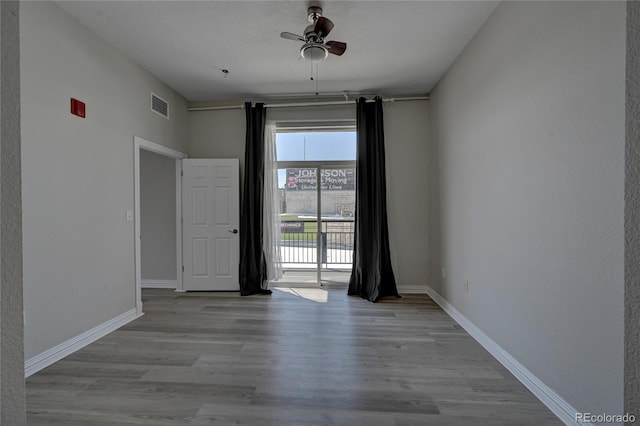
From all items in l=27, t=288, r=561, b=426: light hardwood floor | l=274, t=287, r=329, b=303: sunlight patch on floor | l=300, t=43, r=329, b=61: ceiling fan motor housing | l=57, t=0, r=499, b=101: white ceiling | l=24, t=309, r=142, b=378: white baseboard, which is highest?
l=57, t=0, r=499, b=101: white ceiling

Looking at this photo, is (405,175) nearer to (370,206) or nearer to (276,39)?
(370,206)

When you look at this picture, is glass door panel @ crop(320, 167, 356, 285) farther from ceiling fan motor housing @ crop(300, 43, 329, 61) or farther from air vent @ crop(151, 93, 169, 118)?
air vent @ crop(151, 93, 169, 118)

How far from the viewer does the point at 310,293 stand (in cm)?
407

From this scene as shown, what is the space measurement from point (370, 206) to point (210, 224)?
94.2 inches

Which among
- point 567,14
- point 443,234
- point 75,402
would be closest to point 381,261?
point 443,234

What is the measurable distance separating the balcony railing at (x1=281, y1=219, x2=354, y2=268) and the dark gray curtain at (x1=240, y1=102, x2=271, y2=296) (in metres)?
0.40

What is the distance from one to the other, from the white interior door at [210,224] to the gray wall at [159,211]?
34cm

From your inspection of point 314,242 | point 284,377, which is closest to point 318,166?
point 314,242

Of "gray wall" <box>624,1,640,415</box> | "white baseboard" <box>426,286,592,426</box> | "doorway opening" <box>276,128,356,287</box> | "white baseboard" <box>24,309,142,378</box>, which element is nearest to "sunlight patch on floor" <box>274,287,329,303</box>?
"doorway opening" <box>276,128,356,287</box>

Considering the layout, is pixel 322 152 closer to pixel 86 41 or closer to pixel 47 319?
pixel 86 41

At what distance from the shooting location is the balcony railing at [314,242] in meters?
4.48

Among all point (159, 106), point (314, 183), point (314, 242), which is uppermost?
point (159, 106)

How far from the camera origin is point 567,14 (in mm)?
1608

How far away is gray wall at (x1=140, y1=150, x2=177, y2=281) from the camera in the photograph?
4398mm
